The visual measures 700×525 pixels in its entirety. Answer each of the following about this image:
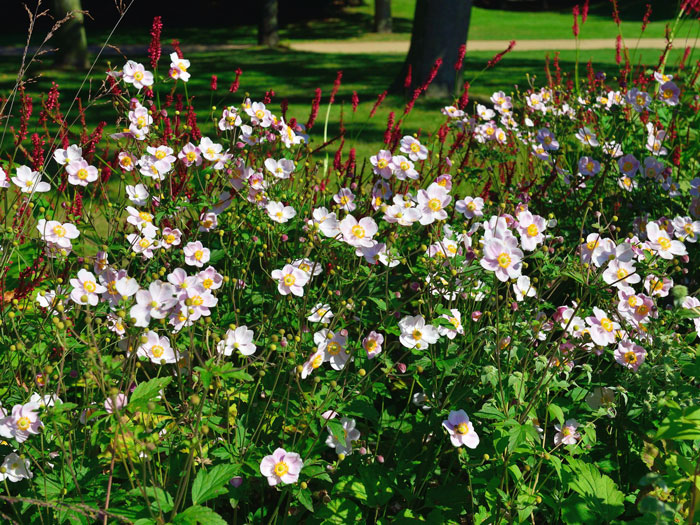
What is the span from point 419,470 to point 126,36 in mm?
17149

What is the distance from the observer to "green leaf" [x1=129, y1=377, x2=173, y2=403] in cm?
158

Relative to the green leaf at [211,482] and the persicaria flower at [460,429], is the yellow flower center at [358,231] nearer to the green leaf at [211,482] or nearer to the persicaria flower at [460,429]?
the persicaria flower at [460,429]

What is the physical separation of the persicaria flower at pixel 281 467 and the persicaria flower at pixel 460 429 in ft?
1.38

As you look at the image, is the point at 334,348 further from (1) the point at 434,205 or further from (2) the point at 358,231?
(1) the point at 434,205

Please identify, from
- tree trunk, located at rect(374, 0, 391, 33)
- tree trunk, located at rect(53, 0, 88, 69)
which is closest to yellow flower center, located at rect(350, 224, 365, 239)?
tree trunk, located at rect(53, 0, 88, 69)

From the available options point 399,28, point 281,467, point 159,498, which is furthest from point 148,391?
point 399,28

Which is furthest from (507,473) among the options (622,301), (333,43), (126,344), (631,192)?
(333,43)

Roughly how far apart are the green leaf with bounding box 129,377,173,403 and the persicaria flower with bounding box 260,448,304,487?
315 millimetres

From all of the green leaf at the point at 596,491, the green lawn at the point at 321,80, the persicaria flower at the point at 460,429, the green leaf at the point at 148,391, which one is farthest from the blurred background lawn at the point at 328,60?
the green leaf at the point at 596,491

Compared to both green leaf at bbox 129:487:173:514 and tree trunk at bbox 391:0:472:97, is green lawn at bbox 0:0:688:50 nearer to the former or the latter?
tree trunk at bbox 391:0:472:97

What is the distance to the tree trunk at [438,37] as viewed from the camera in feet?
24.7

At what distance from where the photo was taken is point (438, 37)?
7.59 m

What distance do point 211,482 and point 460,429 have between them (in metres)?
0.68

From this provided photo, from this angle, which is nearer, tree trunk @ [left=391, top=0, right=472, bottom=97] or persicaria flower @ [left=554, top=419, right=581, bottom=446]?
persicaria flower @ [left=554, top=419, right=581, bottom=446]
